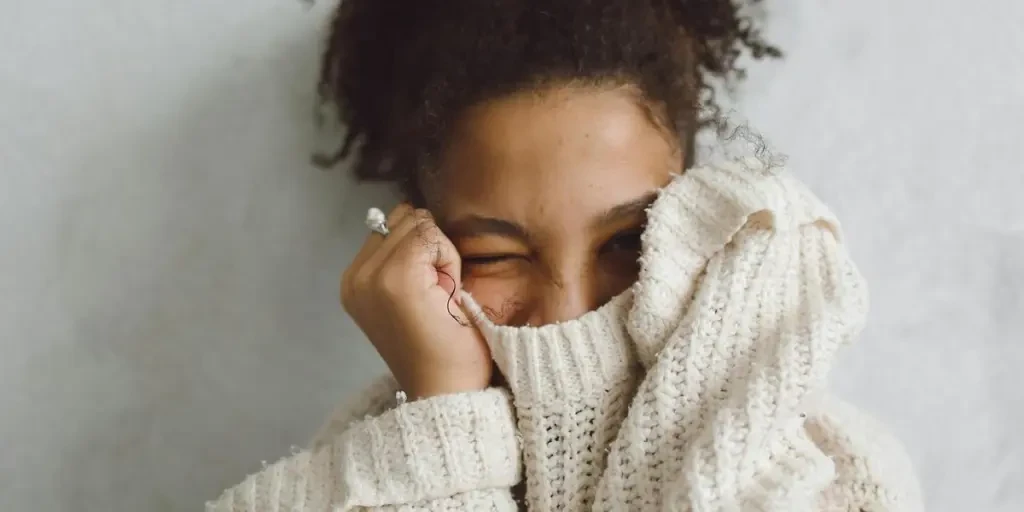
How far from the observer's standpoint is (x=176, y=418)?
1.00 metres

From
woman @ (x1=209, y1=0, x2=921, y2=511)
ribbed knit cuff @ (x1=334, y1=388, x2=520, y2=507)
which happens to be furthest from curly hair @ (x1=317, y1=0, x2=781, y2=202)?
ribbed knit cuff @ (x1=334, y1=388, x2=520, y2=507)

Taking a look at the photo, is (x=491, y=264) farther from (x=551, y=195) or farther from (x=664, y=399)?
(x=664, y=399)

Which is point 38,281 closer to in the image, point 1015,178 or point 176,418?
point 176,418

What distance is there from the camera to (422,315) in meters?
0.77

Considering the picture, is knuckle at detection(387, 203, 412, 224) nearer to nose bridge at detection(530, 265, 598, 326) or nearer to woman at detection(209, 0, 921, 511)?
woman at detection(209, 0, 921, 511)

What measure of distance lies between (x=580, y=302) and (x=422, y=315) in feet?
0.47

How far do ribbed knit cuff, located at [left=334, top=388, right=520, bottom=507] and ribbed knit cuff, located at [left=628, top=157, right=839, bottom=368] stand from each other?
0.15 m

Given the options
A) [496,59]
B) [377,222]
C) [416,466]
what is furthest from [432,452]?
[496,59]

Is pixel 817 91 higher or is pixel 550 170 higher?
pixel 817 91

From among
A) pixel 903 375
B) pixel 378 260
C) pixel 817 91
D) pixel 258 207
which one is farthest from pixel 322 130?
pixel 903 375

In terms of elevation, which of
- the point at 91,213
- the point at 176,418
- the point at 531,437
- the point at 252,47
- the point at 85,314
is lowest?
the point at 531,437

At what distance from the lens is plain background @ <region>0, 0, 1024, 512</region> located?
966 mm

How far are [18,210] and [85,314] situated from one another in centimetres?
14

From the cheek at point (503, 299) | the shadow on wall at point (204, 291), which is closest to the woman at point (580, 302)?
the cheek at point (503, 299)
